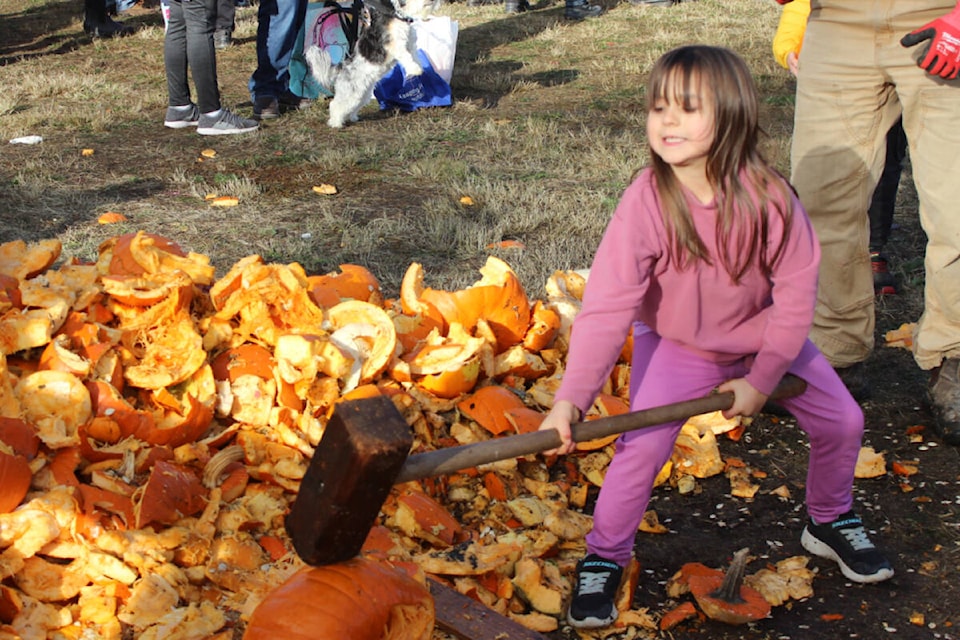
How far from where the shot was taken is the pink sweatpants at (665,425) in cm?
272

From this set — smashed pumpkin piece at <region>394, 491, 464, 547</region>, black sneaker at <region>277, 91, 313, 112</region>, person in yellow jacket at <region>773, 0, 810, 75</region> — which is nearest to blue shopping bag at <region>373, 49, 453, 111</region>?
black sneaker at <region>277, 91, 313, 112</region>

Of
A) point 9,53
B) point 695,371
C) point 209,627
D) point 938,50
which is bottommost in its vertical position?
point 9,53

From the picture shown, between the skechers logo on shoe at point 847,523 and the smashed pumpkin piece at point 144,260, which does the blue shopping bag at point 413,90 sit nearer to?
the smashed pumpkin piece at point 144,260

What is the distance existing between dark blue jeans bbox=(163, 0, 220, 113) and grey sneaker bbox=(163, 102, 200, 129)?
219 millimetres

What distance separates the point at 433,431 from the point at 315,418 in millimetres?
407

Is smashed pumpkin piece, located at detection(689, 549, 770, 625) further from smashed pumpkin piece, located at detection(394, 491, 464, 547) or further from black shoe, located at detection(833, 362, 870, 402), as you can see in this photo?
black shoe, located at detection(833, 362, 870, 402)

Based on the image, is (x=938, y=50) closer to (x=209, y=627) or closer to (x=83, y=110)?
(x=209, y=627)

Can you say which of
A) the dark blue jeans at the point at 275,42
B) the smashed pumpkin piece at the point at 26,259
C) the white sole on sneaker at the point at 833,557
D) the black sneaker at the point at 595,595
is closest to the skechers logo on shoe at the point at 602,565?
the black sneaker at the point at 595,595

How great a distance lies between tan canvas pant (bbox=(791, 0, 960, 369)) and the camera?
11.8ft

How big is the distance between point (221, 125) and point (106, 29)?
18.4 feet

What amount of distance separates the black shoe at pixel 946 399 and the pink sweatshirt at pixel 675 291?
A: 1.39m

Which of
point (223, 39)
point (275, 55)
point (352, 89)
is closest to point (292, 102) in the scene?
point (275, 55)

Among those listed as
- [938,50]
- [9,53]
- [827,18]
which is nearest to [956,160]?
[938,50]

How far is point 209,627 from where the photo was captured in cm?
250
